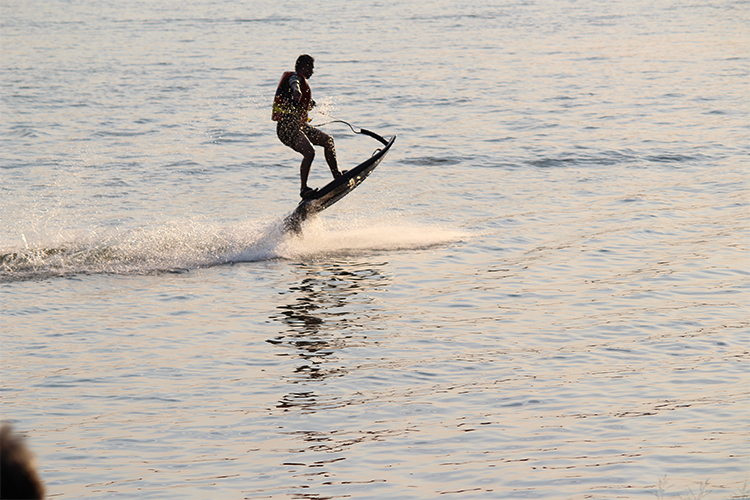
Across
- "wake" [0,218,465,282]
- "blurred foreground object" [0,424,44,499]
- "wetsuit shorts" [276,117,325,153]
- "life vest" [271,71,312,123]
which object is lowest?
"wake" [0,218,465,282]

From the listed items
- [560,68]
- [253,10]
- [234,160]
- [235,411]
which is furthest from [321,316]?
[253,10]

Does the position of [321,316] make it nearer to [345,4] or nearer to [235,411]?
[235,411]

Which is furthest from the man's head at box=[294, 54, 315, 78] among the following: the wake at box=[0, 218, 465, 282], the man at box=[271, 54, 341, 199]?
the wake at box=[0, 218, 465, 282]

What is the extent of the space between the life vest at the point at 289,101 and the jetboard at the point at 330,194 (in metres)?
1.11

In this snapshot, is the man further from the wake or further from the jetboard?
the wake

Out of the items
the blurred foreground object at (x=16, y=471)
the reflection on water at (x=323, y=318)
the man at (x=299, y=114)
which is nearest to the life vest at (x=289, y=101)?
the man at (x=299, y=114)

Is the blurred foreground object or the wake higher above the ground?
the blurred foreground object

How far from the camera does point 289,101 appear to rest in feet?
43.1

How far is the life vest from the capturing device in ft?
42.5

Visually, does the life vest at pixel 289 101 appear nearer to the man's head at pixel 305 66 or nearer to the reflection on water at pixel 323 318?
the man's head at pixel 305 66

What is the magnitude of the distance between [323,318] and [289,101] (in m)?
4.00

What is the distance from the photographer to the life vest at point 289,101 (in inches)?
510

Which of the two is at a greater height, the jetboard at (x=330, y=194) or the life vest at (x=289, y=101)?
the life vest at (x=289, y=101)

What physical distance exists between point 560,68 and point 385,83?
764 centimetres
